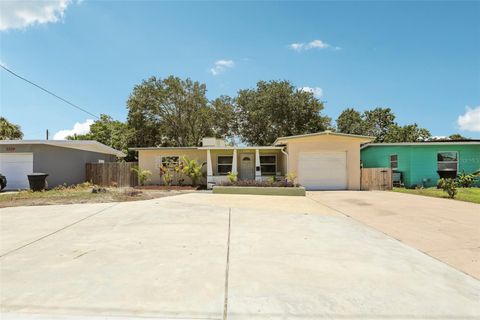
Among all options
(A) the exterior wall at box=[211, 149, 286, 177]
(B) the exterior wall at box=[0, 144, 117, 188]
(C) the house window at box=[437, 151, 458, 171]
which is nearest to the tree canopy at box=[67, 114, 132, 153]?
(B) the exterior wall at box=[0, 144, 117, 188]

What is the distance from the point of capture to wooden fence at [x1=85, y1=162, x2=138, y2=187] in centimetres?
1920

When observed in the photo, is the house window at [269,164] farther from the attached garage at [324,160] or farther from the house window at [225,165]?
the attached garage at [324,160]

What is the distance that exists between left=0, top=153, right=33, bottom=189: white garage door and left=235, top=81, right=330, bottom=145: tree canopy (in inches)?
760

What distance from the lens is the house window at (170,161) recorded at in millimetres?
19578

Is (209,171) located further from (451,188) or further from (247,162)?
(451,188)

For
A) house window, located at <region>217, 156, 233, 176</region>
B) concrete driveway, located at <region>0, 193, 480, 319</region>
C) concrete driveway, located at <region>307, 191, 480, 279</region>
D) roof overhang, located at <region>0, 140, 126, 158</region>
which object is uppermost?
roof overhang, located at <region>0, 140, 126, 158</region>

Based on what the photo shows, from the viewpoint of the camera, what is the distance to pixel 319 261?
13.9ft

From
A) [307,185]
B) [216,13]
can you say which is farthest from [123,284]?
[307,185]

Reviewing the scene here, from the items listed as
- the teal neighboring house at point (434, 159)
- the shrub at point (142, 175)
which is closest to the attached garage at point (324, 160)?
the teal neighboring house at point (434, 159)

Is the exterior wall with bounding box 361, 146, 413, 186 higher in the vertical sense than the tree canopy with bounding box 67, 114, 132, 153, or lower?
lower

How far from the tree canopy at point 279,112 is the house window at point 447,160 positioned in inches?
483

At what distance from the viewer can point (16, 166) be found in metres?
A: 16.2

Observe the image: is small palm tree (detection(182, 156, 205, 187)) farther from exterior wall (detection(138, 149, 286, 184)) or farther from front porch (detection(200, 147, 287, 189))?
front porch (detection(200, 147, 287, 189))

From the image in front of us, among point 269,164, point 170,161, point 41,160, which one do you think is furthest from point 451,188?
point 41,160
